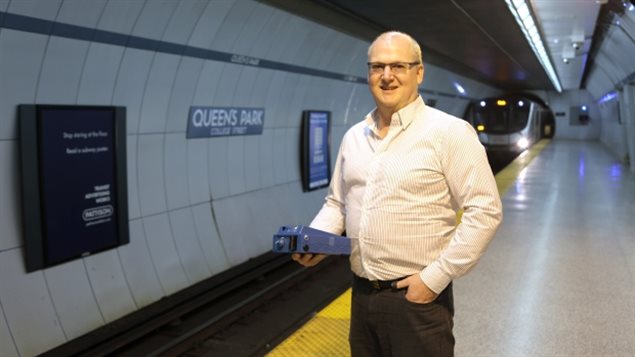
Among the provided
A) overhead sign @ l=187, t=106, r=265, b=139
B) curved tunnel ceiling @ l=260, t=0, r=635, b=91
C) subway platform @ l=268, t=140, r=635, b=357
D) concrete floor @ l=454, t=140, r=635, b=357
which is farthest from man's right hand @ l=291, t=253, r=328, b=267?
curved tunnel ceiling @ l=260, t=0, r=635, b=91

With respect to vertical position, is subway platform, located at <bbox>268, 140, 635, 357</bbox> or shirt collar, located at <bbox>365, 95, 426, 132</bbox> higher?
shirt collar, located at <bbox>365, 95, 426, 132</bbox>

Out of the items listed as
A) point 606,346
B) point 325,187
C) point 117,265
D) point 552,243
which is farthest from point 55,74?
point 325,187

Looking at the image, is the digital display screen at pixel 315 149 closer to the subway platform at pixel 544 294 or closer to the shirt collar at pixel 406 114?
the subway platform at pixel 544 294

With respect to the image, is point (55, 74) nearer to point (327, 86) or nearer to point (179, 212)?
point (179, 212)

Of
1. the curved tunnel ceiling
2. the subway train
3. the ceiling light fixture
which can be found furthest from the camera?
the subway train

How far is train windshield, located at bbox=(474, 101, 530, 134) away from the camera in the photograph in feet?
74.1

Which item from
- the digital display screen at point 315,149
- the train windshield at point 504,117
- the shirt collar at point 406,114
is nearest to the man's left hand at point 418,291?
the shirt collar at point 406,114

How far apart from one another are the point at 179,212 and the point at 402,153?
16.1ft

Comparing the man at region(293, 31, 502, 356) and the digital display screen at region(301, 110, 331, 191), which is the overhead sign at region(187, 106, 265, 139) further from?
the man at region(293, 31, 502, 356)

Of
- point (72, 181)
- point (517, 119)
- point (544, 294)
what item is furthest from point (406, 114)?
point (517, 119)

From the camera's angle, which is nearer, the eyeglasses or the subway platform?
the eyeglasses

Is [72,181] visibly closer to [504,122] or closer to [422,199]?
[422,199]

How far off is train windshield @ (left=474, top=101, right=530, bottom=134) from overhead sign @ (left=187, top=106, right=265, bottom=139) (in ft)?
54.5

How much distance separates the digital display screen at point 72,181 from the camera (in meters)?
4.61
